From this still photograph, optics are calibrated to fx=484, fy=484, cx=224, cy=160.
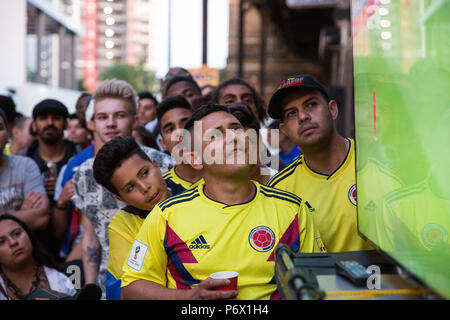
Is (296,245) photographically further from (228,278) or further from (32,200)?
(32,200)

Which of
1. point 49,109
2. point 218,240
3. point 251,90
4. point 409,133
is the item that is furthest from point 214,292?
point 49,109

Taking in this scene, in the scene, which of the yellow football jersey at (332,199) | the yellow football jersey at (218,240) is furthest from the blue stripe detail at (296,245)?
the yellow football jersey at (332,199)

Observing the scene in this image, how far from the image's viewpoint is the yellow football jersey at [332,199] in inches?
98.1

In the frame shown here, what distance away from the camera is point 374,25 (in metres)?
1.72

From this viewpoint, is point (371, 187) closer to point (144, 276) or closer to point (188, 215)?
point (188, 215)

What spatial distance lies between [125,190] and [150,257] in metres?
0.70

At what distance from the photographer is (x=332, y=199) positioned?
8.49 ft

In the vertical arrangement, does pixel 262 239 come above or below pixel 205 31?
below

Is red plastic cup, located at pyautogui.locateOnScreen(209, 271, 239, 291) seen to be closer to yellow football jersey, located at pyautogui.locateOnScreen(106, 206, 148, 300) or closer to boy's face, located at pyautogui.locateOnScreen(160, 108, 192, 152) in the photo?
yellow football jersey, located at pyautogui.locateOnScreen(106, 206, 148, 300)

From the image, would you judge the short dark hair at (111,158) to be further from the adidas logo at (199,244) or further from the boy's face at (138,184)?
the adidas logo at (199,244)

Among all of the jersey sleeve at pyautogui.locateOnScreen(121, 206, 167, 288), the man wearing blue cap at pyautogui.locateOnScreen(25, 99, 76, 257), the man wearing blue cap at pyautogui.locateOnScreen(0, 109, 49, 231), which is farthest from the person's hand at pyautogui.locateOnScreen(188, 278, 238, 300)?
the man wearing blue cap at pyautogui.locateOnScreen(25, 99, 76, 257)

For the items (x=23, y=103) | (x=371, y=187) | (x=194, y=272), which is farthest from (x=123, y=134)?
(x=23, y=103)

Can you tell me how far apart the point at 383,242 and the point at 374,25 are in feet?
2.51
